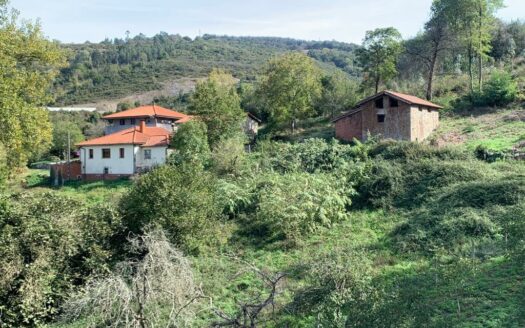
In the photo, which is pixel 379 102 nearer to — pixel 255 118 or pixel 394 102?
pixel 394 102

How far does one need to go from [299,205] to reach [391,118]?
1565 cm

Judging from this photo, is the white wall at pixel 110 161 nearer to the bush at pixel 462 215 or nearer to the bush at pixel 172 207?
the bush at pixel 172 207

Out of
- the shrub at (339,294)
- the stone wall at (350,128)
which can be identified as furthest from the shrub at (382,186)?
the stone wall at (350,128)

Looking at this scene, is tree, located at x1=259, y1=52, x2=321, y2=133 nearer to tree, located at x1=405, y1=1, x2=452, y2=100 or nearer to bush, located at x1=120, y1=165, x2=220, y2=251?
tree, located at x1=405, y1=1, x2=452, y2=100

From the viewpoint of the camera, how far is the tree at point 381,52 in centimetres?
4644

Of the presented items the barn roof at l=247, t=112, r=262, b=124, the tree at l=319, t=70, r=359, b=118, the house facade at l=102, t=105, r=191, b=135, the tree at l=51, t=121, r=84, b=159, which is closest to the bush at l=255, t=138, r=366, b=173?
the tree at l=319, t=70, r=359, b=118

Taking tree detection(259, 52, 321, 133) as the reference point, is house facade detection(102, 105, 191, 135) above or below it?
below

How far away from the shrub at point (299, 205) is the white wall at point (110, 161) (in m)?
16.2

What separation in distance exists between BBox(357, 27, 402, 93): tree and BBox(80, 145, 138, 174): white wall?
79.0 feet

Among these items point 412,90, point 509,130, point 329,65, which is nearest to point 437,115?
point 509,130

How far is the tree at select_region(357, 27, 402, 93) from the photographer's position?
152ft

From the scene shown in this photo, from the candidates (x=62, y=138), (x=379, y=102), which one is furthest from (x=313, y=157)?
(x=62, y=138)

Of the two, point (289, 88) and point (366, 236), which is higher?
point (289, 88)

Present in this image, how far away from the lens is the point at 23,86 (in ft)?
68.6
